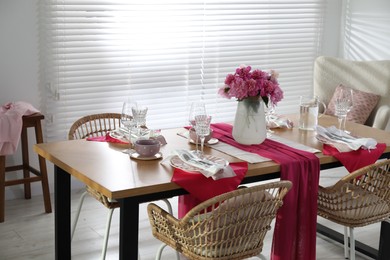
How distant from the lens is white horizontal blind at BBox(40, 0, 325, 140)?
463cm

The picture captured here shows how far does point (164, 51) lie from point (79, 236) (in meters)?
1.65

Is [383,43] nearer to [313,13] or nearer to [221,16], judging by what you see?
[313,13]

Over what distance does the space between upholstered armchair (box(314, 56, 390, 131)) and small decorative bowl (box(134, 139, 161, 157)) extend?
227cm

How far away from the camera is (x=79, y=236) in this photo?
397 cm

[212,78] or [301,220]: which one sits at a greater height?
[212,78]

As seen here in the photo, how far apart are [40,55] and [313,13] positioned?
2.43 metres

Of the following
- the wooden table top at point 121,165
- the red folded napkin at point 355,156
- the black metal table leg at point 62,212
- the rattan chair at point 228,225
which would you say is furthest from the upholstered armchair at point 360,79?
the black metal table leg at point 62,212

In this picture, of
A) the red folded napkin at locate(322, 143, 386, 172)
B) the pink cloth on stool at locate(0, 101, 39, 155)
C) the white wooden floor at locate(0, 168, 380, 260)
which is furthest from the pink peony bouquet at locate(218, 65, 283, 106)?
the pink cloth on stool at locate(0, 101, 39, 155)

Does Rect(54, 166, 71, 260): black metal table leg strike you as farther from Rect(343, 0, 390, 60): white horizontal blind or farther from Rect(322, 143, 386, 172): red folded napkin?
Rect(343, 0, 390, 60): white horizontal blind

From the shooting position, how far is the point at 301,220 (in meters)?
3.13

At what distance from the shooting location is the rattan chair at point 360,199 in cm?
311

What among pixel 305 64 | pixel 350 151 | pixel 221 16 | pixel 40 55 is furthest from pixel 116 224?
pixel 305 64

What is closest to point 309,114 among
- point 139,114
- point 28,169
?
point 139,114

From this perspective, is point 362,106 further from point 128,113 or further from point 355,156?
point 128,113
